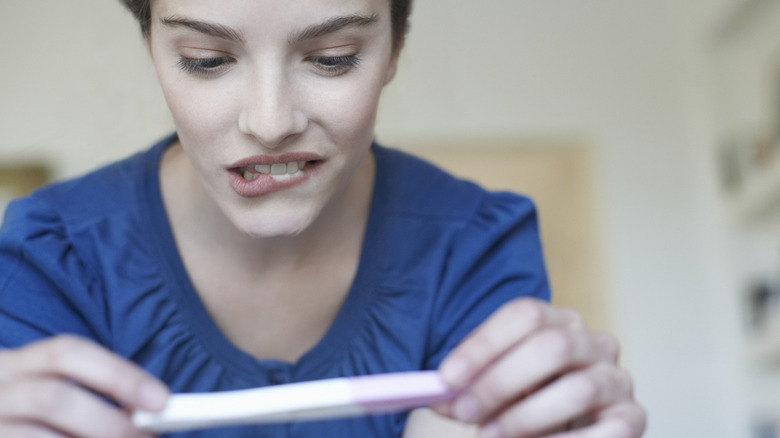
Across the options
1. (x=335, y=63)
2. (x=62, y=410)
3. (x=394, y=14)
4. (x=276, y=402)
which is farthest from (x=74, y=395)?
(x=394, y=14)

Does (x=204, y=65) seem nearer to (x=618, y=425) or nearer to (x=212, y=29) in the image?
(x=212, y=29)

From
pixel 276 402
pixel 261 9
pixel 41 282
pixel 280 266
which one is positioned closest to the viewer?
pixel 276 402

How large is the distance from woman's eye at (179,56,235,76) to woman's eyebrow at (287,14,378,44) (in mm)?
60

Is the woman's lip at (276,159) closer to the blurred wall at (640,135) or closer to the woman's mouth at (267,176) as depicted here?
the woman's mouth at (267,176)

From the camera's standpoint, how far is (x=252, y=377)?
31.3 inches

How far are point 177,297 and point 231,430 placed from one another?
0.14m

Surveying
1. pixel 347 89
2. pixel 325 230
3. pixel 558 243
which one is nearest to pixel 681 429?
pixel 558 243

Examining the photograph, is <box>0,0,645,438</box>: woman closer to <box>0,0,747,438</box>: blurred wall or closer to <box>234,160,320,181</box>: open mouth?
<box>234,160,320,181</box>: open mouth

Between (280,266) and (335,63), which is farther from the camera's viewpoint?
(280,266)

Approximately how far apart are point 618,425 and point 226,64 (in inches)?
16.0

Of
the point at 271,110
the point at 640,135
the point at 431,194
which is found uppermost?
the point at 271,110

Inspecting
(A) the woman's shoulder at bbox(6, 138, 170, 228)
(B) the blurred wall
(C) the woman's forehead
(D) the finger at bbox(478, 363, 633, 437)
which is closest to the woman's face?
(C) the woman's forehead

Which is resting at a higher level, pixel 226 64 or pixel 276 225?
pixel 226 64

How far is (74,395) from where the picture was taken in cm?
48
